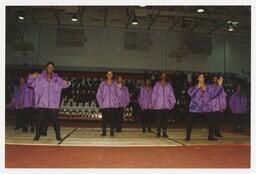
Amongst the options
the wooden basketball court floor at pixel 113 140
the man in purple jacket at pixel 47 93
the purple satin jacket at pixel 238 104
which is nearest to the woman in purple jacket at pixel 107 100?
the wooden basketball court floor at pixel 113 140

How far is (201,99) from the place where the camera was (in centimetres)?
793

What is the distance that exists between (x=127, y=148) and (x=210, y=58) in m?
14.2

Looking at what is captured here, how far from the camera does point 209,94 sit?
816 centimetres

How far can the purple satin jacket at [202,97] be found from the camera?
311 inches

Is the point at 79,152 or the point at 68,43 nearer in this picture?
the point at 79,152

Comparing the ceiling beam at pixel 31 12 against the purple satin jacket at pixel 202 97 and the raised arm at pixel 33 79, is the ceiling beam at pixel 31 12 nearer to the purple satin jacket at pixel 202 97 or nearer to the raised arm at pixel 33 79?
the raised arm at pixel 33 79

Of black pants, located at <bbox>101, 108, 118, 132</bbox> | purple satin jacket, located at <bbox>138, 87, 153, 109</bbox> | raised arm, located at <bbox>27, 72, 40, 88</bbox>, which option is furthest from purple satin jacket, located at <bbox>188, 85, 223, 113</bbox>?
raised arm, located at <bbox>27, 72, 40, 88</bbox>

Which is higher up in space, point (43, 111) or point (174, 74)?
point (174, 74)

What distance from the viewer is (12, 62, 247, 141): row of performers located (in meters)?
7.04

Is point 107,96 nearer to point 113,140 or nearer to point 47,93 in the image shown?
point 113,140
